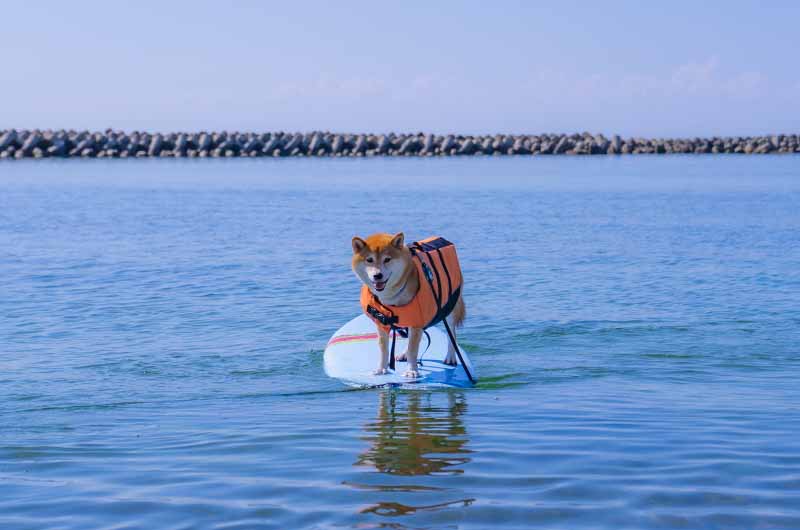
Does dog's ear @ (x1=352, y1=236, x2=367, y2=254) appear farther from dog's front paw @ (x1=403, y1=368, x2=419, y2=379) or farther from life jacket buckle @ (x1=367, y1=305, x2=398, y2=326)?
dog's front paw @ (x1=403, y1=368, x2=419, y2=379)

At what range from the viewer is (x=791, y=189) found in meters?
43.8

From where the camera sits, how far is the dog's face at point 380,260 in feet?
31.0

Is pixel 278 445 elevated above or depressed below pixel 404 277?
below

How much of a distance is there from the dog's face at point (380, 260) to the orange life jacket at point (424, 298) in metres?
0.27

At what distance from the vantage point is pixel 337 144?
79.4m

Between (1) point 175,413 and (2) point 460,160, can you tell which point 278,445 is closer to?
(1) point 175,413

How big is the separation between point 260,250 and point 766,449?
17039 millimetres

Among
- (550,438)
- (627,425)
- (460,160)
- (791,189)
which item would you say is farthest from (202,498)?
(460,160)

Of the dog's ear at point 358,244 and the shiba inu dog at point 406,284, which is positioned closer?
the dog's ear at point 358,244

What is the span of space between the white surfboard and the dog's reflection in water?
0.23 meters

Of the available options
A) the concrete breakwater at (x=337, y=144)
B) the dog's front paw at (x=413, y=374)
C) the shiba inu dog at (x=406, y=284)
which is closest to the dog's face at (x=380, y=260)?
the shiba inu dog at (x=406, y=284)

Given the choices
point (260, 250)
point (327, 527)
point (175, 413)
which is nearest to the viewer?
point (327, 527)

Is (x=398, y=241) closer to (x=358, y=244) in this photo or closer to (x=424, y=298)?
(x=358, y=244)

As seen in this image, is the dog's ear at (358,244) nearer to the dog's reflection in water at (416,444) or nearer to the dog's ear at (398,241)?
the dog's ear at (398,241)
